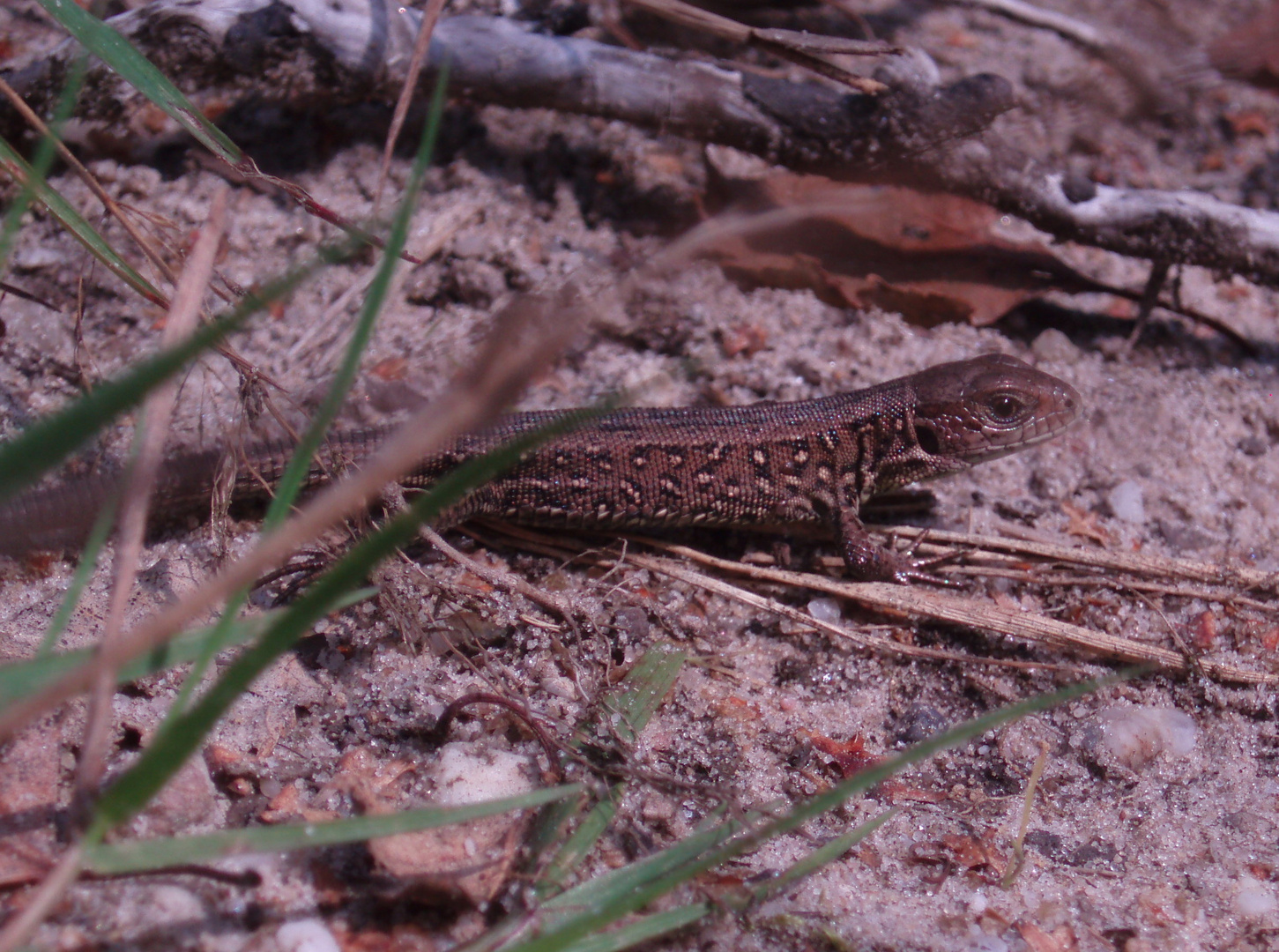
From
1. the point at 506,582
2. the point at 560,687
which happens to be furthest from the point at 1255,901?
the point at 506,582

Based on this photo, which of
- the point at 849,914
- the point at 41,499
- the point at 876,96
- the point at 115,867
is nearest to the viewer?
the point at 115,867

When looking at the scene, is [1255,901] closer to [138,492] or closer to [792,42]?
[138,492]

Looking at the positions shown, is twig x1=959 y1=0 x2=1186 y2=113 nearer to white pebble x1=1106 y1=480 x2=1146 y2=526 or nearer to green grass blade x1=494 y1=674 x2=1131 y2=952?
white pebble x1=1106 y1=480 x2=1146 y2=526

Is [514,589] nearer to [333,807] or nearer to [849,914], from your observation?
[333,807]

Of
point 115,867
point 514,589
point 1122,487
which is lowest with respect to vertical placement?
point 1122,487

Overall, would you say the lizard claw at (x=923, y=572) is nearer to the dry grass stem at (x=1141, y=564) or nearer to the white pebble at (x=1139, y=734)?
the dry grass stem at (x=1141, y=564)

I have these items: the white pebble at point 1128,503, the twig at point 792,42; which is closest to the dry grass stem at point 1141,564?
the white pebble at point 1128,503

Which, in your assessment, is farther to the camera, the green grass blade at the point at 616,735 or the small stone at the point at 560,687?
the small stone at the point at 560,687

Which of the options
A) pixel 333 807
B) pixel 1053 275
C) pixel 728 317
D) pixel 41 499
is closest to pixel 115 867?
pixel 333 807

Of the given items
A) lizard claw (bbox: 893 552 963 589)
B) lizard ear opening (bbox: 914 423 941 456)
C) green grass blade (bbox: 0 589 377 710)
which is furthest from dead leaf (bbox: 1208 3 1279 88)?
green grass blade (bbox: 0 589 377 710)
